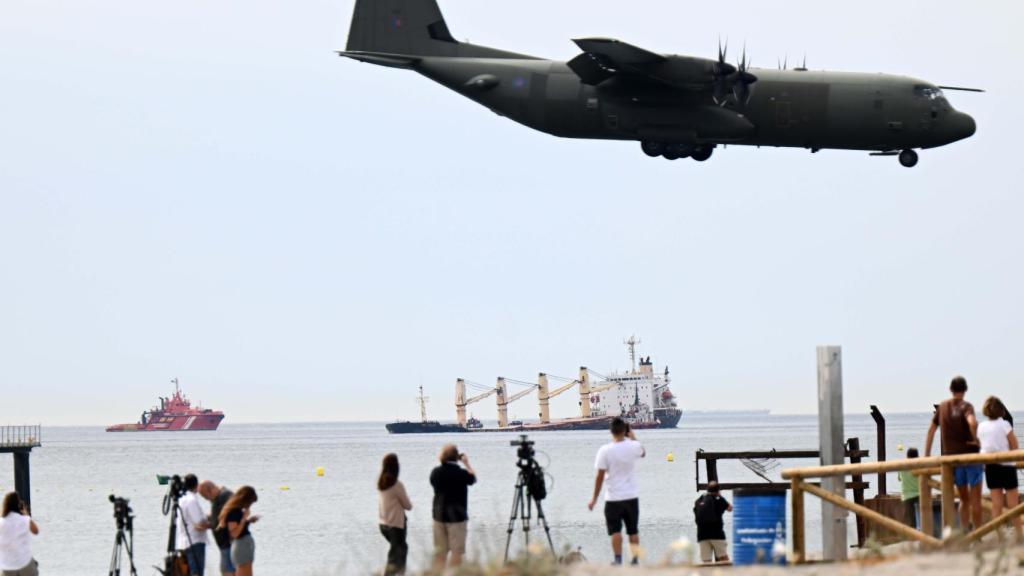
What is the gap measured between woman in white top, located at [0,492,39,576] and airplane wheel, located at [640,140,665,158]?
23.7 metres

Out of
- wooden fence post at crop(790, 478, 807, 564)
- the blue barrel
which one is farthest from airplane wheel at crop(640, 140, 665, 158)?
wooden fence post at crop(790, 478, 807, 564)

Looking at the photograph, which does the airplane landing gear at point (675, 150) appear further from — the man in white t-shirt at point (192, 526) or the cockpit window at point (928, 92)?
the man in white t-shirt at point (192, 526)

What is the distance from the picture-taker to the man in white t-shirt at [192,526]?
1933 centimetres

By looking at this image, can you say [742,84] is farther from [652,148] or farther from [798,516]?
[798,516]

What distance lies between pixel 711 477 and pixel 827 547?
56.2ft

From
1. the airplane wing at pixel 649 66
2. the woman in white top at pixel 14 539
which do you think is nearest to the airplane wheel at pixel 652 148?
the airplane wing at pixel 649 66

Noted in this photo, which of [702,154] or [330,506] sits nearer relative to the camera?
[702,154]

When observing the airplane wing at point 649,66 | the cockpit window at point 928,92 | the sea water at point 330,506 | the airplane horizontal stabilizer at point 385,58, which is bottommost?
the sea water at point 330,506

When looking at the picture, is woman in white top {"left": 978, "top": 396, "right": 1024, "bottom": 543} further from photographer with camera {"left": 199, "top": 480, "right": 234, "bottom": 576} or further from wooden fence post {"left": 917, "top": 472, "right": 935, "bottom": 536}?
photographer with camera {"left": 199, "top": 480, "right": 234, "bottom": 576}

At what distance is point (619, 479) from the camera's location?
17.2m

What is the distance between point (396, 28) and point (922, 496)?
33.5 m

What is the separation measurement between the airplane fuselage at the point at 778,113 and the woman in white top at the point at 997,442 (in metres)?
22.1

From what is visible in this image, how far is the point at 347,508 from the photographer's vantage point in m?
88.8

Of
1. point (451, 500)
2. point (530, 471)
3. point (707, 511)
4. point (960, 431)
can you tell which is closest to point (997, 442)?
point (960, 431)
